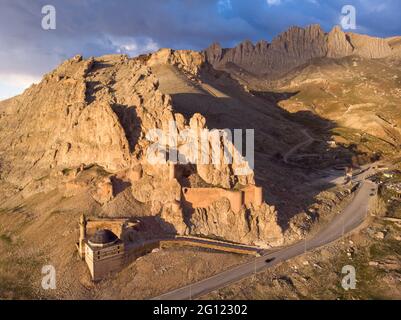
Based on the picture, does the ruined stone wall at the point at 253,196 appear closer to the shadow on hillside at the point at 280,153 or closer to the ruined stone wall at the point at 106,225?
the shadow on hillside at the point at 280,153

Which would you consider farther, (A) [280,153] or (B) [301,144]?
(B) [301,144]

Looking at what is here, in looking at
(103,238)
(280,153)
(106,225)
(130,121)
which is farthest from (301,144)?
(103,238)

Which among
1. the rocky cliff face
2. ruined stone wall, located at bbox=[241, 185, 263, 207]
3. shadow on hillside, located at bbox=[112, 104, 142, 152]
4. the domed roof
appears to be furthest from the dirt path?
the domed roof

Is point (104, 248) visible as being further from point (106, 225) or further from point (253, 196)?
point (253, 196)

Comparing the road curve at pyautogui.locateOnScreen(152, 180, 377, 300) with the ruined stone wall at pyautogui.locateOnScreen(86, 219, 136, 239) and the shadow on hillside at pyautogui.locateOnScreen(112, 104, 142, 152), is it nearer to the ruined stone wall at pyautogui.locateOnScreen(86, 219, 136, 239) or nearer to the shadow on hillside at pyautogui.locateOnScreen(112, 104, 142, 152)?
the ruined stone wall at pyautogui.locateOnScreen(86, 219, 136, 239)

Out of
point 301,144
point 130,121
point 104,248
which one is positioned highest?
point 301,144
